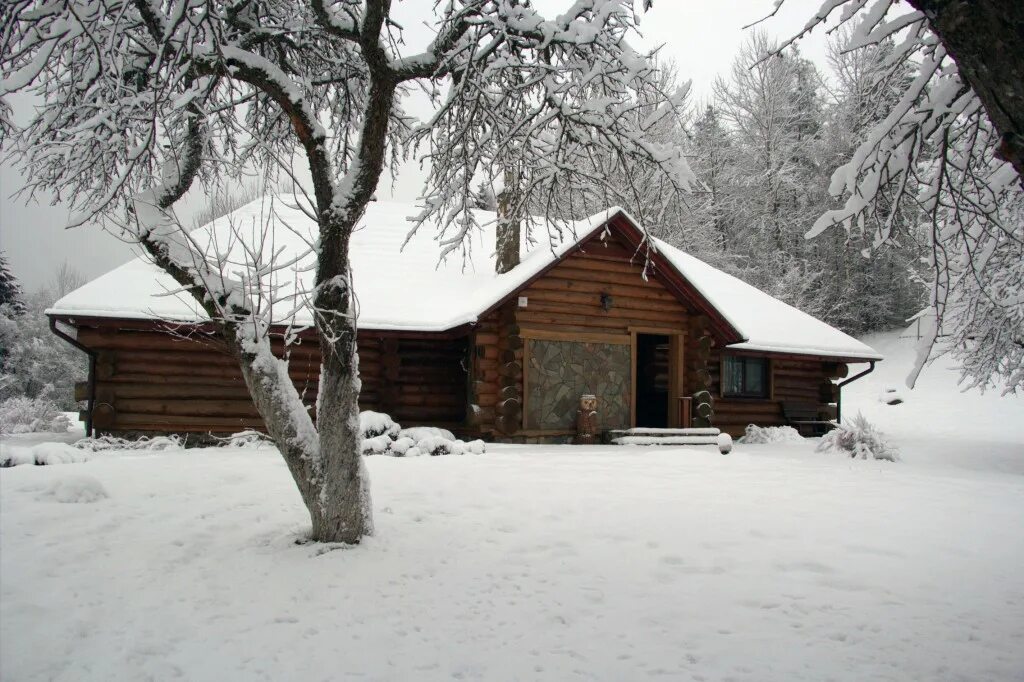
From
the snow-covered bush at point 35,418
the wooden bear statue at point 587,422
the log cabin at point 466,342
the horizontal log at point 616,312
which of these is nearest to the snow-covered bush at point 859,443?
the log cabin at point 466,342

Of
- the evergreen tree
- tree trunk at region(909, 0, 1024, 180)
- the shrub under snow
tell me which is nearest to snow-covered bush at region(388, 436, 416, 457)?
the shrub under snow

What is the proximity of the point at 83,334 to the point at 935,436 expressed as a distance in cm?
2121

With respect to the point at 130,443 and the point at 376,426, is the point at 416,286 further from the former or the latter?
the point at 130,443

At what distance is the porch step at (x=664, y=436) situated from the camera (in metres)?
13.2

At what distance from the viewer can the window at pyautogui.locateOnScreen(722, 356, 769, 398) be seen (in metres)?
16.9

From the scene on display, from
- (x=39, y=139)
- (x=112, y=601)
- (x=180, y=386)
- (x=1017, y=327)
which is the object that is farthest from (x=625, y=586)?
(x=180, y=386)

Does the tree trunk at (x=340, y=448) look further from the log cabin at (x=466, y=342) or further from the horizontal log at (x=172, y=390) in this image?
the horizontal log at (x=172, y=390)

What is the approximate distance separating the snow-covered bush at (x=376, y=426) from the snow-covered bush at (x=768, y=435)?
8.55 metres

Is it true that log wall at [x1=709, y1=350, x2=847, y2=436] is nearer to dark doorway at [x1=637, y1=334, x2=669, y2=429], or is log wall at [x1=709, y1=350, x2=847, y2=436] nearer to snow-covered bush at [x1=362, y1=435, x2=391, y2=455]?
dark doorway at [x1=637, y1=334, x2=669, y2=429]

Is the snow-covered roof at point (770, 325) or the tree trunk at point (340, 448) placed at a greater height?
the snow-covered roof at point (770, 325)

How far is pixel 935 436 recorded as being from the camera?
1900 cm

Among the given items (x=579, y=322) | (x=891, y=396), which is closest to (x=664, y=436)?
(x=579, y=322)

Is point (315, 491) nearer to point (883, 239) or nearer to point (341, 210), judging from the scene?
point (341, 210)

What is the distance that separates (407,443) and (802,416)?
37.2ft
